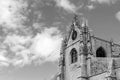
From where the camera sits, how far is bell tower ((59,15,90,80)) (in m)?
58.6

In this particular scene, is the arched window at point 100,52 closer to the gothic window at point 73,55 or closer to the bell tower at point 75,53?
the bell tower at point 75,53

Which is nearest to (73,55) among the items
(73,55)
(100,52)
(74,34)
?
(73,55)

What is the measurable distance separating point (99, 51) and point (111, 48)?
3.51 m

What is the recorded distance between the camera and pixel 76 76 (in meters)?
59.8

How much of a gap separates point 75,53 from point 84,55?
499 cm

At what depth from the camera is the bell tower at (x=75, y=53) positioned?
192 ft

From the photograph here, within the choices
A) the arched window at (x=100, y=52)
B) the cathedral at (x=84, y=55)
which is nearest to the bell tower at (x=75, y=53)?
the cathedral at (x=84, y=55)

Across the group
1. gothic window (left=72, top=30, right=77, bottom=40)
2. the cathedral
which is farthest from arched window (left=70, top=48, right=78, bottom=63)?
gothic window (left=72, top=30, right=77, bottom=40)

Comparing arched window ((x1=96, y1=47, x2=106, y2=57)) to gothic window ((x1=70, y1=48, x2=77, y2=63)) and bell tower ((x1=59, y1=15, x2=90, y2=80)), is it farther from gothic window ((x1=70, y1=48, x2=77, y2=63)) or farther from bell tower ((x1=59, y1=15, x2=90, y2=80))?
gothic window ((x1=70, y1=48, x2=77, y2=63))

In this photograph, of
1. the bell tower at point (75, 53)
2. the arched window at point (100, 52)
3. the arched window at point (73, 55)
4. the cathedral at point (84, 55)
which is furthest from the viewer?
the arched window at point (73, 55)

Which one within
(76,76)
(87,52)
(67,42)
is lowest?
(76,76)

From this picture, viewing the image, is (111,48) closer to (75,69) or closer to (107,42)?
(107,42)

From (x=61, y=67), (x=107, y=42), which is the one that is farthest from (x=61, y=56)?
(x=107, y=42)

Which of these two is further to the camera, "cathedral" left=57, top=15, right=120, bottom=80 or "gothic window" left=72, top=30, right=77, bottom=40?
"gothic window" left=72, top=30, right=77, bottom=40
